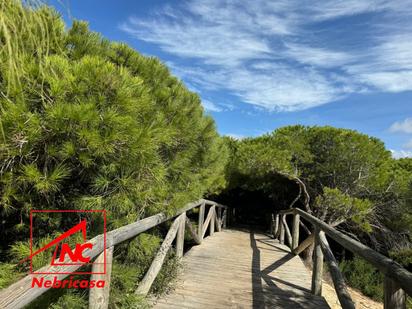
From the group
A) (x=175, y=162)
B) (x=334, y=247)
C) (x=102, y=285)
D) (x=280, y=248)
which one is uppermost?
(x=175, y=162)

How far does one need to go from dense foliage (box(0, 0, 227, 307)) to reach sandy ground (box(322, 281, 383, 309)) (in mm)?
3928

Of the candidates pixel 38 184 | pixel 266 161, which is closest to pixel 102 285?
pixel 38 184

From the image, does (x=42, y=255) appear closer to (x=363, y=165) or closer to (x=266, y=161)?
(x=266, y=161)

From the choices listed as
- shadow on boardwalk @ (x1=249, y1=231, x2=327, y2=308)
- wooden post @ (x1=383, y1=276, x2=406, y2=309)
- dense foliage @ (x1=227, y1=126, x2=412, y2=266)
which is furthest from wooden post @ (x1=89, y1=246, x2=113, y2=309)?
dense foliage @ (x1=227, y1=126, x2=412, y2=266)

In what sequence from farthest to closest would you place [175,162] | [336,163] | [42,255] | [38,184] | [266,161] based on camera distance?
[336,163] → [266,161] → [175,162] → [42,255] → [38,184]

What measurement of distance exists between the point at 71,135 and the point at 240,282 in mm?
2981

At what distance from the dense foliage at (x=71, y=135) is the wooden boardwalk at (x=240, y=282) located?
90 cm

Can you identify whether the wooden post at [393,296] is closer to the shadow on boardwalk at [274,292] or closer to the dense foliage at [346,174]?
the shadow on boardwalk at [274,292]

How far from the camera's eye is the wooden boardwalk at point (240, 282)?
328 cm

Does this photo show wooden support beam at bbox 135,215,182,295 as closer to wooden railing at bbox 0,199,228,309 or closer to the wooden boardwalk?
wooden railing at bbox 0,199,228,309

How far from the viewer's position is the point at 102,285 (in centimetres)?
200

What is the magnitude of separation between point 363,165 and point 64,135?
353 inches

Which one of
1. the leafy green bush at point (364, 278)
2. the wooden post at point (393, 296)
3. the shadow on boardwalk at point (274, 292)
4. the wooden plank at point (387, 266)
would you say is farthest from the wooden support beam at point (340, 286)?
the leafy green bush at point (364, 278)

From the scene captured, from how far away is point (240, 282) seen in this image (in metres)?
3.96
